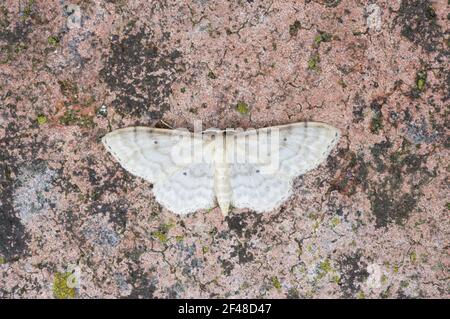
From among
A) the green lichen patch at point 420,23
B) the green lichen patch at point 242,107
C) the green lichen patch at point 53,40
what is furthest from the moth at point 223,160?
the green lichen patch at point 420,23

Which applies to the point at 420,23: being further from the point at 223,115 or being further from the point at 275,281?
the point at 275,281

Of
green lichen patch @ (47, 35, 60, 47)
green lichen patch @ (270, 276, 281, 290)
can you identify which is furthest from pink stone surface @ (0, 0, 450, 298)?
green lichen patch @ (270, 276, 281, 290)

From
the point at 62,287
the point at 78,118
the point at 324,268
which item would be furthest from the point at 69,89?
the point at 324,268

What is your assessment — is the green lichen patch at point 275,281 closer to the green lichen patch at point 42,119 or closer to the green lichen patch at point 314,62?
the green lichen patch at point 314,62

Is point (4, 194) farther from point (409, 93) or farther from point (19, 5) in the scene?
point (409, 93)

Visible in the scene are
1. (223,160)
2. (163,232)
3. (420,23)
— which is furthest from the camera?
(163,232)

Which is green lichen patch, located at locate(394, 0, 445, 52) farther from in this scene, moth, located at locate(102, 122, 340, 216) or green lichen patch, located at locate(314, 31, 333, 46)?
moth, located at locate(102, 122, 340, 216)
